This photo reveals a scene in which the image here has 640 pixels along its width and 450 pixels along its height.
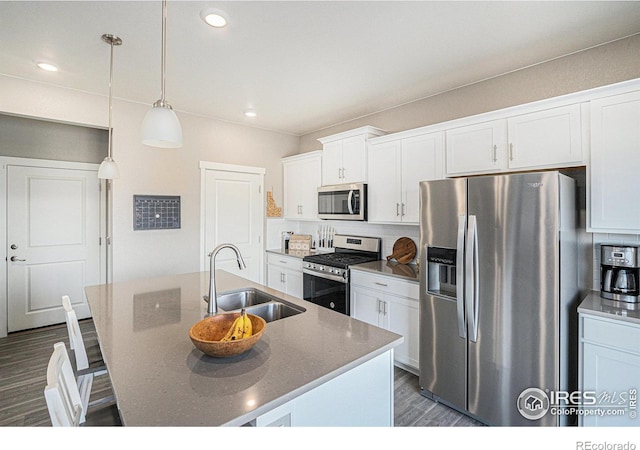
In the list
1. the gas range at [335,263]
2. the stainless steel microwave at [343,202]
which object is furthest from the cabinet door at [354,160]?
the gas range at [335,263]

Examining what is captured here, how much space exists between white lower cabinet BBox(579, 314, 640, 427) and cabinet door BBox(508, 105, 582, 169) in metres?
1.05

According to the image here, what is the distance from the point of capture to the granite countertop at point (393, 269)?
2.83m

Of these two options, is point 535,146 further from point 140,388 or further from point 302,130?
point 302,130

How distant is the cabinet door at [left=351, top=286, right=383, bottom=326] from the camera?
9.93 ft

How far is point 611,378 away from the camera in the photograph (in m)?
1.79

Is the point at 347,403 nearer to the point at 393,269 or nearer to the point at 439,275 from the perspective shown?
the point at 439,275

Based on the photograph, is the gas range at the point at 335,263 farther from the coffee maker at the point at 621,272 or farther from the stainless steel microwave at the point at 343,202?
the coffee maker at the point at 621,272

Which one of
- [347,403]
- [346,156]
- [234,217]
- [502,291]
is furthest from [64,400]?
[234,217]

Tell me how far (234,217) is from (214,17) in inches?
107

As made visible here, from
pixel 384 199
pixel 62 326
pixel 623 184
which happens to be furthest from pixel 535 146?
pixel 62 326

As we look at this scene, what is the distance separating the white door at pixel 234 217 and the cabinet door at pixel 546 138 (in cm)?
323

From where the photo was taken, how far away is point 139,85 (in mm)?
3098

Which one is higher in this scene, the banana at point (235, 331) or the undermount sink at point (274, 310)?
the banana at point (235, 331)
